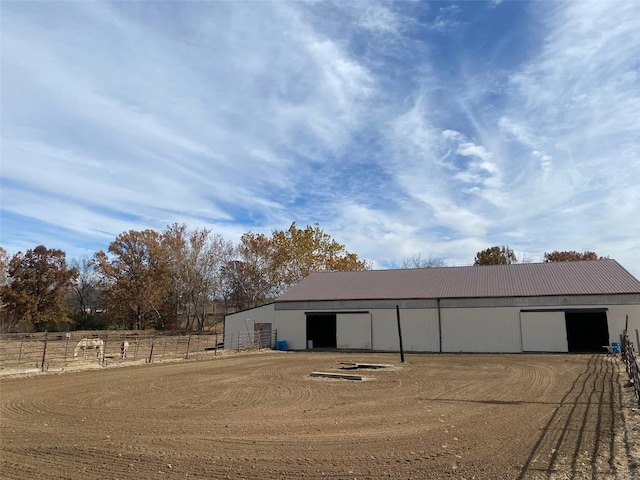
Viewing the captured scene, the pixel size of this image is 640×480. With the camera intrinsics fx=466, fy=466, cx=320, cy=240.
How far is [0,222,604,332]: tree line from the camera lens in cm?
5269

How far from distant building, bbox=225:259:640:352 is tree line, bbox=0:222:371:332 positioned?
21.0 meters

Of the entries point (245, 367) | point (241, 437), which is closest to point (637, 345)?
point (245, 367)

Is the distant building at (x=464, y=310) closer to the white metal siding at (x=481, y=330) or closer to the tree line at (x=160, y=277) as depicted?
the white metal siding at (x=481, y=330)

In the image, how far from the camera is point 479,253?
69750 mm

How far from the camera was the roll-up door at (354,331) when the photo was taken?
1305 inches

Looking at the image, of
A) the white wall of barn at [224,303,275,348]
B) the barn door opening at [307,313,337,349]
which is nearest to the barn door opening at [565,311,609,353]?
the barn door opening at [307,313,337,349]

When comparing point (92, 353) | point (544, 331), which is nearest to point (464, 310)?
point (544, 331)

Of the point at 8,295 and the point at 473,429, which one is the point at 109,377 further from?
the point at 8,295

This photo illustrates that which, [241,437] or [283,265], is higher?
[283,265]

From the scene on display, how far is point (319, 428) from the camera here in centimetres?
941

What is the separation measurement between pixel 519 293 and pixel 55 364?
26.9 m

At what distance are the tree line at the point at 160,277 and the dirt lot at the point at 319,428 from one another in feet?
134

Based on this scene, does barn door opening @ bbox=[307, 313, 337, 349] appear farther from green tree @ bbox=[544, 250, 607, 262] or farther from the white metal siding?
green tree @ bbox=[544, 250, 607, 262]

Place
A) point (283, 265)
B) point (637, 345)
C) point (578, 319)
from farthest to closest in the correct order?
point (283, 265)
point (578, 319)
point (637, 345)
